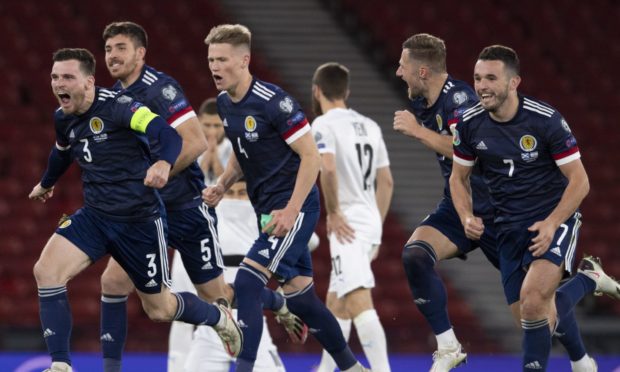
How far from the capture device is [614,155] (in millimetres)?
17406

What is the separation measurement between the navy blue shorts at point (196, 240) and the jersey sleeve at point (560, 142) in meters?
2.56

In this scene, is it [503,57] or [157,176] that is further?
[503,57]

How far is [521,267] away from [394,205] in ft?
30.1

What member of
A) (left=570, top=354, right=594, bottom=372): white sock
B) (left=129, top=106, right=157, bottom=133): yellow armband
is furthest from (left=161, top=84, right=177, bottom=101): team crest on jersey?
(left=570, top=354, right=594, bottom=372): white sock

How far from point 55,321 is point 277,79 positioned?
10850mm

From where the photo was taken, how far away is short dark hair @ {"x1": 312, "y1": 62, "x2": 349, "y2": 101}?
935cm

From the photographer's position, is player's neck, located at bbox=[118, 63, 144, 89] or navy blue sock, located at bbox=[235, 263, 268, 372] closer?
navy blue sock, located at bbox=[235, 263, 268, 372]

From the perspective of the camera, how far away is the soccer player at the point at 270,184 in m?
7.52

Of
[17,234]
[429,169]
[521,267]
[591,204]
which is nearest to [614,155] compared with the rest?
[591,204]

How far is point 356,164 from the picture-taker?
950cm

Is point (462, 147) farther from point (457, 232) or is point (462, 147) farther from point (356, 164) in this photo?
point (356, 164)

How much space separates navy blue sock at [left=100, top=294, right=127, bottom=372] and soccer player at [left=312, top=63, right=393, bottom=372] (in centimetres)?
197

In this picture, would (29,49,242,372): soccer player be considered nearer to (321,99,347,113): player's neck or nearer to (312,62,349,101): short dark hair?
(312,62,349,101): short dark hair

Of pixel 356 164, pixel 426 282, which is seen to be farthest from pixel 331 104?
pixel 426 282
